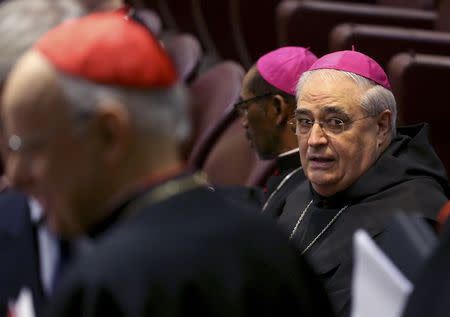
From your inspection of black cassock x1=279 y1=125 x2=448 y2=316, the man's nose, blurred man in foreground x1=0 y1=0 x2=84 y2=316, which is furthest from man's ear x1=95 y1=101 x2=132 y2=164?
the man's nose

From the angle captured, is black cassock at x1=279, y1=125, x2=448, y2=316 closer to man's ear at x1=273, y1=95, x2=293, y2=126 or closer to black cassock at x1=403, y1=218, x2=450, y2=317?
man's ear at x1=273, y1=95, x2=293, y2=126

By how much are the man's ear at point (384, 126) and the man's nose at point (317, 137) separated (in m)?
0.09

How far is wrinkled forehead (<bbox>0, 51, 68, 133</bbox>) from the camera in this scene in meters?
0.89

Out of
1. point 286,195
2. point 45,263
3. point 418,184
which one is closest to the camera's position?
point 45,263

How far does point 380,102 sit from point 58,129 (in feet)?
3.68

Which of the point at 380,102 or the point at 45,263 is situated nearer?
the point at 45,263

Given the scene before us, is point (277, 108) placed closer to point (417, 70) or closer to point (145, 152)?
point (417, 70)

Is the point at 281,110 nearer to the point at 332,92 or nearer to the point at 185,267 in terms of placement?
the point at 332,92

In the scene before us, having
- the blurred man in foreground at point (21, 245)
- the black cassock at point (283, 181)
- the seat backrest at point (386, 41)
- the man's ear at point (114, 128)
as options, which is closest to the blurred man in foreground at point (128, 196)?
the man's ear at point (114, 128)

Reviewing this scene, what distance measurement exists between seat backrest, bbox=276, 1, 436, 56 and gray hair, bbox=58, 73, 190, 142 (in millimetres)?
1955

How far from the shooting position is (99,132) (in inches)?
35.3

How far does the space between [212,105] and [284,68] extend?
544mm

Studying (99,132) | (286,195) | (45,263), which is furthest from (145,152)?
(286,195)

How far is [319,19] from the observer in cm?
291
